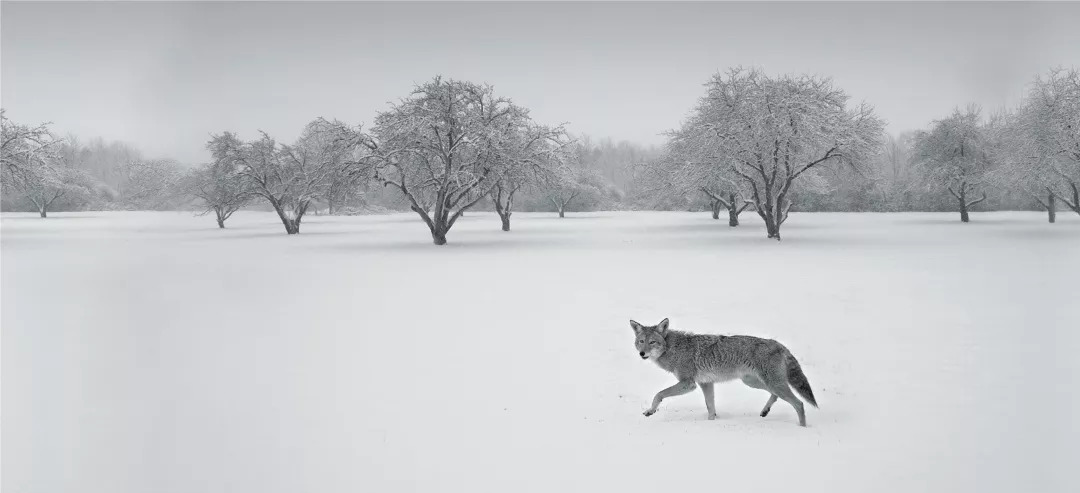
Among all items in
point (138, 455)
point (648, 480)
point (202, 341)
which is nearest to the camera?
point (648, 480)

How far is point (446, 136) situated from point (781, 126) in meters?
17.2

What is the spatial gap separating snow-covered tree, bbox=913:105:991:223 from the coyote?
166ft

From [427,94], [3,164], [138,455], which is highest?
[427,94]

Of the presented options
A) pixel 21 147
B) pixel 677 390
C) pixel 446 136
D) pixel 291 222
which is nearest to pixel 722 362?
pixel 677 390

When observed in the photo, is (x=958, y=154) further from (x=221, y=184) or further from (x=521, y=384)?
(x=221, y=184)

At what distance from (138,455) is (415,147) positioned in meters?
28.1

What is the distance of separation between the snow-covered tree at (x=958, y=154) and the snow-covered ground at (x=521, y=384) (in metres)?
32.9

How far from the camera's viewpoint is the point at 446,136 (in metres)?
34.7

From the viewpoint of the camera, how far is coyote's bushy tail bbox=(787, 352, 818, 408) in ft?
21.1

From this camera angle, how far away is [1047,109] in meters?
32.7

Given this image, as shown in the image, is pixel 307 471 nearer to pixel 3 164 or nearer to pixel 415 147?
pixel 415 147

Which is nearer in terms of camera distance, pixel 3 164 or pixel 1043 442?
pixel 1043 442

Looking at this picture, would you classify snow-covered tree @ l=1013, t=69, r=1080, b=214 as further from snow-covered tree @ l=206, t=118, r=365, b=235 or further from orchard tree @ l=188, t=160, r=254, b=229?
orchard tree @ l=188, t=160, r=254, b=229

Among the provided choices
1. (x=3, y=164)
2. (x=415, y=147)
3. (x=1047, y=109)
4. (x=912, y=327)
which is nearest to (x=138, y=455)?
(x=912, y=327)
